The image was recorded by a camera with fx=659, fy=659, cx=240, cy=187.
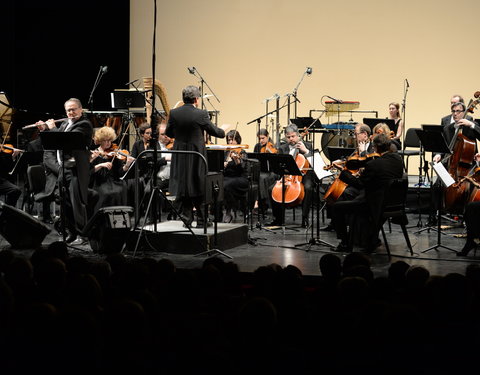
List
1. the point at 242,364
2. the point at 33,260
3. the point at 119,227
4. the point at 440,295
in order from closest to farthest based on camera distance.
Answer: the point at 242,364
the point at 440,295
the point at 33,260
the point at 119,227

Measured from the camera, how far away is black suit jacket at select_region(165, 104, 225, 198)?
6445 mm

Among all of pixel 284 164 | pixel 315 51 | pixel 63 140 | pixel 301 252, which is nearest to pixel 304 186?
pixel 284 164

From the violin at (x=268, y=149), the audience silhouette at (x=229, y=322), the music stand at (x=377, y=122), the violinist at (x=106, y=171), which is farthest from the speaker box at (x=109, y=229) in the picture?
the music stand at (x=377, y=122)

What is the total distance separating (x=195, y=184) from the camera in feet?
21.2

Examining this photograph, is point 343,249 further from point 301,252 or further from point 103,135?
point 103,135

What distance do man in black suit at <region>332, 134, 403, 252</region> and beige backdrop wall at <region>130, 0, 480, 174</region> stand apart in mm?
5699

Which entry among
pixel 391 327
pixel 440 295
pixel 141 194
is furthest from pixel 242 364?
pixel 141 194

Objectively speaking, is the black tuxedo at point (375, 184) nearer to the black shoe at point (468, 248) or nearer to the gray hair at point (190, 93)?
the black shoe at point (468, 248)

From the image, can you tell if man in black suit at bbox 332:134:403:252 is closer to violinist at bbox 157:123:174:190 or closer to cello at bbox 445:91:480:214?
cello at bbox 445:91:480:214

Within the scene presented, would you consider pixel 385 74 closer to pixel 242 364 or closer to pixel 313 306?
pixel 313 306

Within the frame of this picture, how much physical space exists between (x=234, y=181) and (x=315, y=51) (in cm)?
519

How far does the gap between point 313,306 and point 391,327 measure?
494 millimetres

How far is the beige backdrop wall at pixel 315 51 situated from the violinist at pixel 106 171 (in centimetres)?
479

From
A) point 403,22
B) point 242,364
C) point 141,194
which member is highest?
point 403,22
